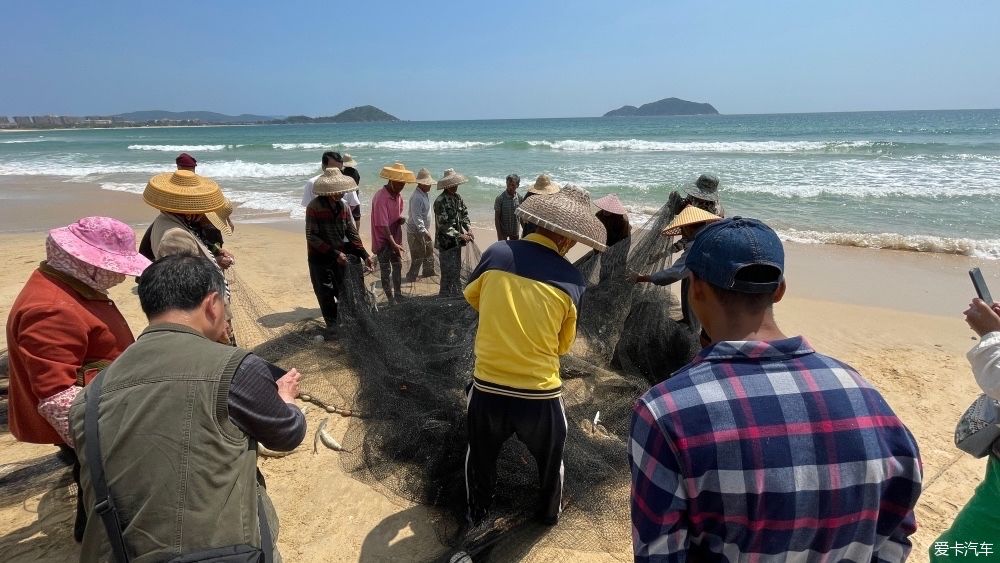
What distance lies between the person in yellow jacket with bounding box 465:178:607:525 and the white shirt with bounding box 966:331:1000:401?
142 centimetres

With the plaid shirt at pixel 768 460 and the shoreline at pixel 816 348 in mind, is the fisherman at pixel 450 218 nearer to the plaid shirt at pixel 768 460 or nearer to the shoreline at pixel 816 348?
the shoreline at pixel 816 348

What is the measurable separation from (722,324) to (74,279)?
99.6 inches

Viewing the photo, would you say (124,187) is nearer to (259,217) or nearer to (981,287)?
(259,217)

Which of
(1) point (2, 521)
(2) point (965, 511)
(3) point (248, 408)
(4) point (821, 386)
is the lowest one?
(1) point (2, 521)

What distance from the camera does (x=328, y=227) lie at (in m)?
4.89

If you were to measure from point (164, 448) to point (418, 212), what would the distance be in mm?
4889

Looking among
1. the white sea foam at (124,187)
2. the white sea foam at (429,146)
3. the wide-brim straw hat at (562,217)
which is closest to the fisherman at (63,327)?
the wide-brim straw hat at (562,217)

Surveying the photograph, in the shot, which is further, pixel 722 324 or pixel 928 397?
pixel 928 397

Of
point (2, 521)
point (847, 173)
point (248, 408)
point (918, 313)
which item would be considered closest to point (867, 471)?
point (248, 408)

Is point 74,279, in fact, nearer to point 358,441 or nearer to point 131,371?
point 131,371

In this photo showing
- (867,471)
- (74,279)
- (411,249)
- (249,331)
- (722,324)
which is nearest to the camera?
(867,471)

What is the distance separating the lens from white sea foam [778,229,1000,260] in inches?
344

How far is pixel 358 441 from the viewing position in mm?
3617

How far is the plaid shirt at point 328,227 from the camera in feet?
16.0
